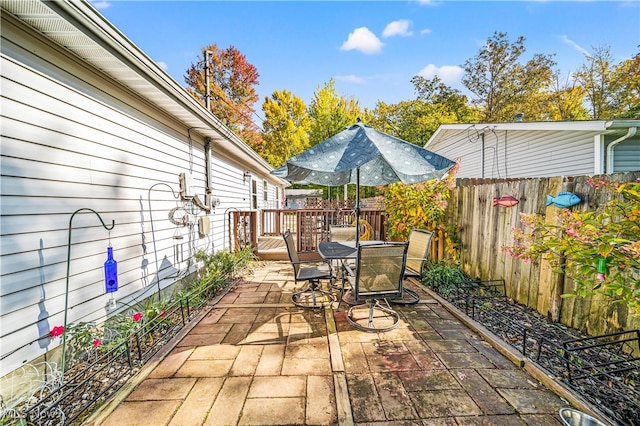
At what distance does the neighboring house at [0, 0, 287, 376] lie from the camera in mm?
1993

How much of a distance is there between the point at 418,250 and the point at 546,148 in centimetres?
674

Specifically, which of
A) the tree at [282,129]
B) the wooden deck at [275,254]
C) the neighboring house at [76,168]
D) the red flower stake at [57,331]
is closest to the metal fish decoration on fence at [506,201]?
the wooden deck at [275,254]

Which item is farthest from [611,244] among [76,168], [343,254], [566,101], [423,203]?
[566,101]

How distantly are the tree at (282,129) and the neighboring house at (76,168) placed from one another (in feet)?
54.0

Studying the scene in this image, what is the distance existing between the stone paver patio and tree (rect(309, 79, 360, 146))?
58.3 feet

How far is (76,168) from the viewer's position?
8.34 ft

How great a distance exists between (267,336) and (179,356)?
2.65ft

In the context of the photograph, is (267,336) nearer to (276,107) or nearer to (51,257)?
(51,257)

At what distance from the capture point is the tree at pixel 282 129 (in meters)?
20.3

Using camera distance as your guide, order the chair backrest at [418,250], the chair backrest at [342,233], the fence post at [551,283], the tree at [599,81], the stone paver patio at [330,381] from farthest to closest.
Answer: the tree at [599,81] < the chair backrest at [342,233] < the chair backrest at [418,250] < the fence post at [551,283] < the stone paver patio at [330,381]

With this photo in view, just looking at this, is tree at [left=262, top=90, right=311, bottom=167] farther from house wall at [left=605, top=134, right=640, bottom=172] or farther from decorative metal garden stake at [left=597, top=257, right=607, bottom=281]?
decorative metal garden stake at [left=597, top=257, right=607, bottom=281]

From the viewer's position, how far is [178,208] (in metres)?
4.31

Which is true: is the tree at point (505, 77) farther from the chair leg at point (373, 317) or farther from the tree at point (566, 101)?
the chair leg at point (373, 317)

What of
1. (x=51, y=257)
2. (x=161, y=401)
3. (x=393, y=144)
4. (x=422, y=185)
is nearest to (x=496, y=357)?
(x=393, y=144)
